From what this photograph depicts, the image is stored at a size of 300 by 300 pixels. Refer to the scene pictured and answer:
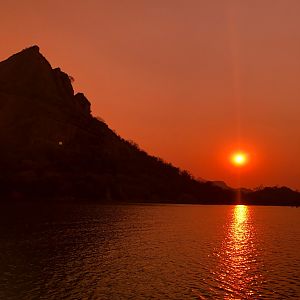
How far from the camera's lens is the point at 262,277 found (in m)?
65.6

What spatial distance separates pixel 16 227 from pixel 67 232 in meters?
16.3

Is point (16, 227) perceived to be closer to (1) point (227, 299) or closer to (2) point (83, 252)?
(2) point (83, 252)

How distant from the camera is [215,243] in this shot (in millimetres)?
112062

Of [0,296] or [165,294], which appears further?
[165,294]

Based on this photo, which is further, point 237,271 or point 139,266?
point 139,266

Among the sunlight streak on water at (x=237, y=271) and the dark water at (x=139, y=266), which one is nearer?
the dark water at (x=139, y=266)

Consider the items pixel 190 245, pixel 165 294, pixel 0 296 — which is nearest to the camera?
pixel 0 296

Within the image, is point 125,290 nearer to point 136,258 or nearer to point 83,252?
point 136,258

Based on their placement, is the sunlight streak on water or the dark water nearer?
the dark water

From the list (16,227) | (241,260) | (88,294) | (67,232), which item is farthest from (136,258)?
(16,227)

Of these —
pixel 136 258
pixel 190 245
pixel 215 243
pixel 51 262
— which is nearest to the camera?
pixel 51 262

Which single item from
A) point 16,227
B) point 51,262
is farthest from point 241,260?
point 16,227

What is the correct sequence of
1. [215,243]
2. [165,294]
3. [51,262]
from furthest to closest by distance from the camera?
1. [215,243]
2. [51,262]
3. [165,294]

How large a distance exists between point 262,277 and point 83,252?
126 ft
